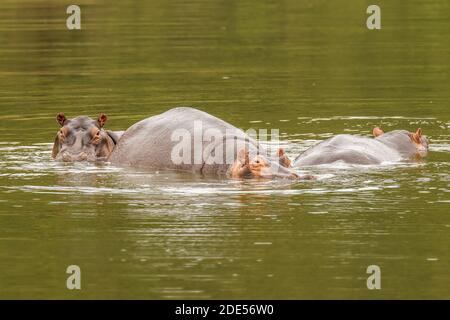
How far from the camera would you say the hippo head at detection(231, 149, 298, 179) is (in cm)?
1477

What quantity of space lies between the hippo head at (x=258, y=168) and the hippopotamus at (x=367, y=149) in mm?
1124

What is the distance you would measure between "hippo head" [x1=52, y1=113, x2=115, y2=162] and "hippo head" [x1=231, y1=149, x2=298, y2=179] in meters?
2.71

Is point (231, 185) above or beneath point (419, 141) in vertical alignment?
beneath

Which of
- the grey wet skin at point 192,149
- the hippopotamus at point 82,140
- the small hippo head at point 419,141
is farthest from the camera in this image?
the small hippo head at point 419,141

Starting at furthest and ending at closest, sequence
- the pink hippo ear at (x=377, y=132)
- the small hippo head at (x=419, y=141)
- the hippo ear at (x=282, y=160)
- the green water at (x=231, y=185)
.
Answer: the pink hippo ear at (x=377, y=132) → the small hippo head at (x=419, y=141) → the hippo ear at (x=282, y=160) → the green water at (x=231, y=185)

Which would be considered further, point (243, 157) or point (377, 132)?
point (377, 132)

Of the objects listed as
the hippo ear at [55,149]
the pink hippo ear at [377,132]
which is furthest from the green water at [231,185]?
the pink hippo ear at [377,132]

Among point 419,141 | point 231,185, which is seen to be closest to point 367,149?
point 419,141

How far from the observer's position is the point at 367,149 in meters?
16.5

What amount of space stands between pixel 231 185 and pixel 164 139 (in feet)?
6.49

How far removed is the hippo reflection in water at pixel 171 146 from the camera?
590 inches

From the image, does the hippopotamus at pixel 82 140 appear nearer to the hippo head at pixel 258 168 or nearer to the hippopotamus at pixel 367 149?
the hippopotamus at pixel 367 149

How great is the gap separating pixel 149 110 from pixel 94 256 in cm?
1052

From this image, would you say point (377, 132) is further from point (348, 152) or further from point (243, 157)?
point (243, 157)
